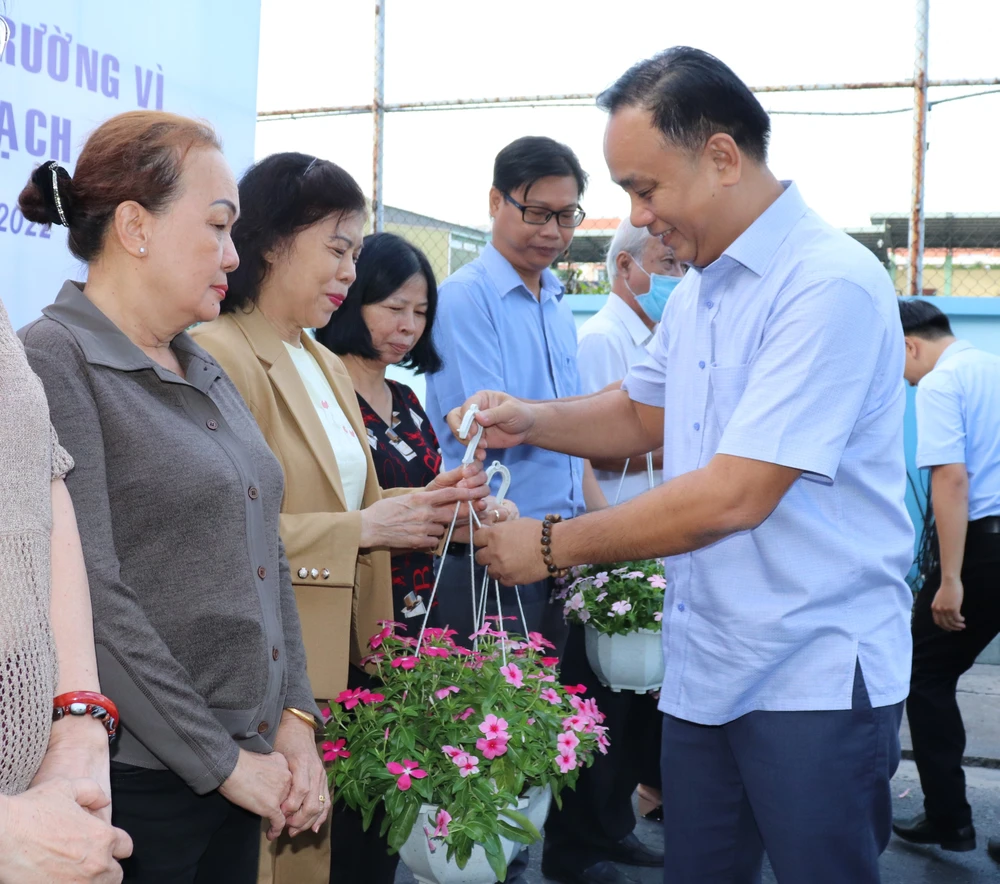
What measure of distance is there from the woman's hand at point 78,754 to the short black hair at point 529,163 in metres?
2.78

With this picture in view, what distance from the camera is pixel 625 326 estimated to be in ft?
14.1

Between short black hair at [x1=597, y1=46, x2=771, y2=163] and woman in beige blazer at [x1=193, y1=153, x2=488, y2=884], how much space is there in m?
0.90

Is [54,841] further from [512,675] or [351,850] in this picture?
[351,850]

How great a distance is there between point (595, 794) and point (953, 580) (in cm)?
170

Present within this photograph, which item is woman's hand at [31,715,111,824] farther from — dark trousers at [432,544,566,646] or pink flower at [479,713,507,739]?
dark trousers at [432,544,566,646]

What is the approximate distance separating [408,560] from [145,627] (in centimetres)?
126

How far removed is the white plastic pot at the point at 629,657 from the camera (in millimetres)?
3398

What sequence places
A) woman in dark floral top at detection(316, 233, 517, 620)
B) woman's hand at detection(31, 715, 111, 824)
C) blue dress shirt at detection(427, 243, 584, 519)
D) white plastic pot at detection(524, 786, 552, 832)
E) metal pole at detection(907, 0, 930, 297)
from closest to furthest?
woman's hand at detection(31, 715, 111, 824) < white plastic pot at detection(524, 786, 552, 832) < woman in dark floral top at detection(316, 233, 517, 620) < blue dress shirt at detection(427, 243, 584, 519) < metal pole at detection(907, 0, 930, 297)

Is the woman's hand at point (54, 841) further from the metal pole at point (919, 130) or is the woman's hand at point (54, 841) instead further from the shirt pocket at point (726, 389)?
the metal pole at point (919, 130)

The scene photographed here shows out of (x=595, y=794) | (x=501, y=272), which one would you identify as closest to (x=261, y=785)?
(x=595, y=794)

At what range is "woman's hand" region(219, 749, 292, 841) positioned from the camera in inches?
72.4

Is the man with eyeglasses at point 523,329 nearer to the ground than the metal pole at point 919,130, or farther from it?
nearer to the ground

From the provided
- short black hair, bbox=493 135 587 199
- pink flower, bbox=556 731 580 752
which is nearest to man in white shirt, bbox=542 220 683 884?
short black hair, bbox=493 135 587 199

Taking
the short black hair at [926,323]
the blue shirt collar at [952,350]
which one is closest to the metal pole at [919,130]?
the short black hair at [926,323]
